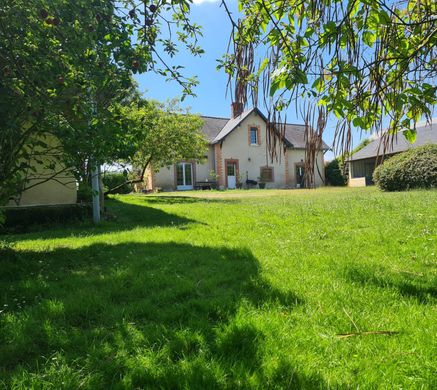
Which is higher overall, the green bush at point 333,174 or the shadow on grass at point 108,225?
the green bush at point 333,174

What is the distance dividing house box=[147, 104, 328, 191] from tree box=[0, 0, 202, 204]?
76.3ft

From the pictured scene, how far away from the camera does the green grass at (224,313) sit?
2094 millimetres

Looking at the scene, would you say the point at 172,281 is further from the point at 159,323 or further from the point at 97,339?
the point at 97,339

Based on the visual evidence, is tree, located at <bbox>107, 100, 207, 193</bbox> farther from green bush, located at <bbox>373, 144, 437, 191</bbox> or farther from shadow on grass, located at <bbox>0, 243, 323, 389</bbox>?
shadow on grass, located at <bbox>0, 243, 323, 389</bbox>

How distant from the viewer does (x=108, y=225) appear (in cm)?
858

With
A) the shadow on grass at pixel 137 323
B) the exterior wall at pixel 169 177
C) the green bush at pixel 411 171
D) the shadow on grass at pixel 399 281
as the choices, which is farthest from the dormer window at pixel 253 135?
the shadow on grass at pixel 399 281

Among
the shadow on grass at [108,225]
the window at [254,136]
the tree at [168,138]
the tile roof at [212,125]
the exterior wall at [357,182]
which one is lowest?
the shadow on grass at [108,225]

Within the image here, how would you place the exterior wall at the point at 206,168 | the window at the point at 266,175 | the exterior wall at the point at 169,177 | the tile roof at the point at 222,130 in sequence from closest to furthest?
the exterior wall at the point at 169,177
the exterior wall at the point at 206,168
the tile roof at the point at 222,130
the window at the point at 266,175

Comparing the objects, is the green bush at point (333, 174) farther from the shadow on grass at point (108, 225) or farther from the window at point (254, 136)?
the shadow on grass at point (108, 225)

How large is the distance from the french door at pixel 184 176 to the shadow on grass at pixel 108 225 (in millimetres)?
17347

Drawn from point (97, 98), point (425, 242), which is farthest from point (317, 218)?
point (97, 98)

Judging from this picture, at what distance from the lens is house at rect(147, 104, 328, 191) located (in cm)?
2809

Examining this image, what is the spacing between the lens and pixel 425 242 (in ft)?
A: 16.6

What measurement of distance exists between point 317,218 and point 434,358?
5.45 meters
